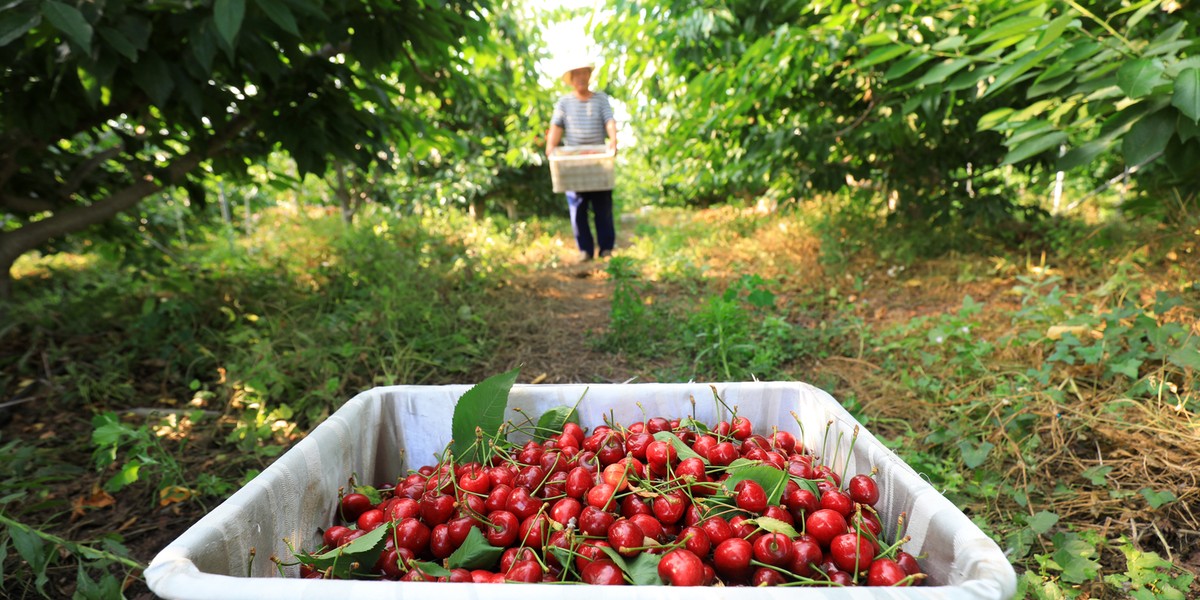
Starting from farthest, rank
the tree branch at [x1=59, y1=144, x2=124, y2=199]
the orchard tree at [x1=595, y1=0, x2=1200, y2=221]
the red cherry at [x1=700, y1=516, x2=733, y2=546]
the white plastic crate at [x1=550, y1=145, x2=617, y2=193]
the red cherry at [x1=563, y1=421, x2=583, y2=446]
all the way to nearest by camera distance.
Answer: the white plastic crate at [x1=550, y1=145, x2=617, y2=193] < the tree branch at [x1=59, y1=144, x2=124, y2=199] < the orchard tree at [x1=595, y1=0, x2=1200, y2=221] < the red cherry at [x1=563, y1=421, x2=583, y2=446] < the red cherry at [x1=700, y1=516, x2=733, y2=546]

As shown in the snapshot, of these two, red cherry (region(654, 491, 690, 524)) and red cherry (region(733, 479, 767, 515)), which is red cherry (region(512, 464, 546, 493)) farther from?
red cherry (region(733, 479, 767, 515))

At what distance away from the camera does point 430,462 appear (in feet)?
4.47

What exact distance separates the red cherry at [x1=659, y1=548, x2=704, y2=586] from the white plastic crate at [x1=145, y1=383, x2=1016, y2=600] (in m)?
0.12

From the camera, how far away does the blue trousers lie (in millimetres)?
4789

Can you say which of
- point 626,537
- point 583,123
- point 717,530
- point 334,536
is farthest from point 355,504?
point 583,123

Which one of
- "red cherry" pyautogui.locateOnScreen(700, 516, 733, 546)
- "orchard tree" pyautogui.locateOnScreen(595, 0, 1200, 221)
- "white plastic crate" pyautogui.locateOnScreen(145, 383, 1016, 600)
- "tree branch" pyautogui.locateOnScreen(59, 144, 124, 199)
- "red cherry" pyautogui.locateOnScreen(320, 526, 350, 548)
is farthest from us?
"tree branch" pyautogui.locateOnScreen(59, 144, 124, 199)

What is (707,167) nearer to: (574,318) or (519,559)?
(574,318)

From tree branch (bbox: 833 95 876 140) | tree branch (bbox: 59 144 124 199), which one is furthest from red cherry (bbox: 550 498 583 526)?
tree branch (bbox: 59 144 124 199)

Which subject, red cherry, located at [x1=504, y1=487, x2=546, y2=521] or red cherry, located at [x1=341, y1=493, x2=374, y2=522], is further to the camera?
red cherry, located at [x1=341, y1=493, x2=374, y2=522]

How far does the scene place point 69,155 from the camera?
11.8 feet

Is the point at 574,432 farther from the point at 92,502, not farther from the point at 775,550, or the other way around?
the point at 92,502

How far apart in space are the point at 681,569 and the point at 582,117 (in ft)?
14.3

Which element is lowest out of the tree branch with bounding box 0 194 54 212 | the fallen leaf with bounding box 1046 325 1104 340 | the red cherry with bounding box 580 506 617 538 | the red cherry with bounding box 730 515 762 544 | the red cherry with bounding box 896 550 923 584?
the fallen leaf with bounding box 1046 325 1104 340

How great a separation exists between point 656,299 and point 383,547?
2884mm
